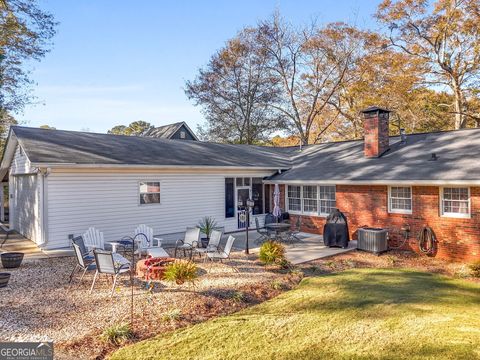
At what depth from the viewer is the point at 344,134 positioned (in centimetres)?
3212

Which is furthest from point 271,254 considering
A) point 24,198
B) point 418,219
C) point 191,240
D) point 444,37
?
point 444,37

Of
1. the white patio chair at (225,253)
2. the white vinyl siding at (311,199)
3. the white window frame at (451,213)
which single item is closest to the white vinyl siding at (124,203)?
the white vinyl siding at (311,199)

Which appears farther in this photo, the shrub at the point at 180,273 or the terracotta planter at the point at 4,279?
the terracotta planter at the point at 4,279

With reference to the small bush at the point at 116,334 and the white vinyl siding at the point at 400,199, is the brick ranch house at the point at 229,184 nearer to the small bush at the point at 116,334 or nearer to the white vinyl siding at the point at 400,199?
the white vinyl siding at the point at 400,199

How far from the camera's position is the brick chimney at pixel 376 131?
13.7 m

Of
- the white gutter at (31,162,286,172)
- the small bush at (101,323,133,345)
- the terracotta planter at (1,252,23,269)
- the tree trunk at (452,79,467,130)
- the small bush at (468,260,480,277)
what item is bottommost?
the small bush at (101,323,133,345)

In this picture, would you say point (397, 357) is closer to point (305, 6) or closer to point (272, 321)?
point (272, 321)

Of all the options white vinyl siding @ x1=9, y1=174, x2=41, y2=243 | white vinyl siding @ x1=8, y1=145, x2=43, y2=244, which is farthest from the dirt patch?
white vinyl siding @ x1=9, y1=174, x2=41, y2=243

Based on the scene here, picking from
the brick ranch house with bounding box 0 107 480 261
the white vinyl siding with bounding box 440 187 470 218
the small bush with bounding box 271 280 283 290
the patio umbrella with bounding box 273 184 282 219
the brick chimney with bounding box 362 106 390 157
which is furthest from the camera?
the patio umbrella with bounding box 273 184 282 219

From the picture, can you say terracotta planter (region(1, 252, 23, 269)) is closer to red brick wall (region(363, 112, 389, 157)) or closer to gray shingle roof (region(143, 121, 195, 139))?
red brick wall (region(363, 112, 389, 157))

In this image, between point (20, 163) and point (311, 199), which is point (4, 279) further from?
point (311, 199)

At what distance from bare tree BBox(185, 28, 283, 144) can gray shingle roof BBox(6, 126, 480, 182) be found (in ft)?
48.2

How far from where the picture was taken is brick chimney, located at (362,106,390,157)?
1368 cm

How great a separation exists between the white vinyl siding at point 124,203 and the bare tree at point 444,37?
16718mm
